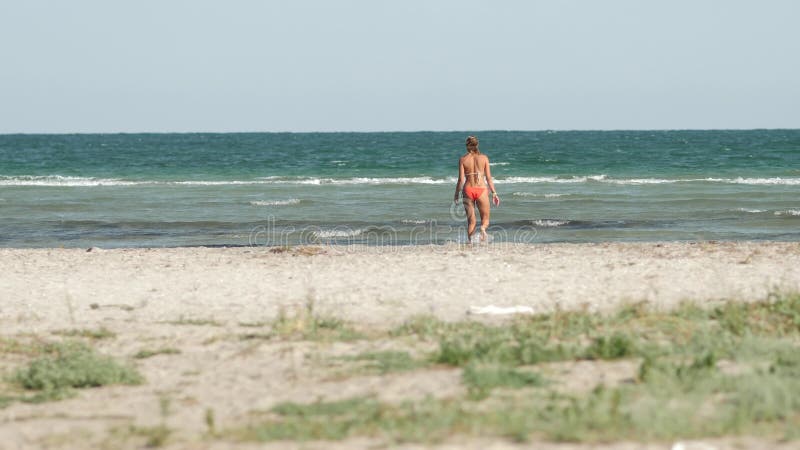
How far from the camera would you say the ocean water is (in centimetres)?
1880

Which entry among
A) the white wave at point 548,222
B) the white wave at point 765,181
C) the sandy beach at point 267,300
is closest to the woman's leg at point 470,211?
the sandy beach at point 267,300

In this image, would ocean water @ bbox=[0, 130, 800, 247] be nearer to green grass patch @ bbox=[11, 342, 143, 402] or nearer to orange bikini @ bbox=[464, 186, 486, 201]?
orange bikini @ bbox=[464, 186, 486, 201]

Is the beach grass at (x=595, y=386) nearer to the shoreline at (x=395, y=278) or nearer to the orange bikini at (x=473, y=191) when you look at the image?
the shoreline at (x=395, y=278)

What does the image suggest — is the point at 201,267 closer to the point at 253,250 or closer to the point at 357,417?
the point at 253,250

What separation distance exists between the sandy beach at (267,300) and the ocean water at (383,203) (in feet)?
13.6

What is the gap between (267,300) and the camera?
31.6ft

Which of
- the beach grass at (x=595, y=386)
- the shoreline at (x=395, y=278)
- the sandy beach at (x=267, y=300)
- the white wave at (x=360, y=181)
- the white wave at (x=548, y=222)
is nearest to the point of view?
the beach grass at (x=595, y=386)

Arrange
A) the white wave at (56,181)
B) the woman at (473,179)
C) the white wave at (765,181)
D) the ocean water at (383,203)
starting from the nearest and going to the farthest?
1. the woman at (473,179)
2. the ocean water at (383,203)
3. the white wave at (765,181)
4. the white wave at (56,181)

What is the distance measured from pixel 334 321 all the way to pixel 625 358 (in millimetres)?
2478

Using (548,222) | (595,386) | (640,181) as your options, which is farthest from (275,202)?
(595,386)

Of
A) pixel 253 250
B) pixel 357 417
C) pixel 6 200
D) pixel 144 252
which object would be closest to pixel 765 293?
pixel 357 417

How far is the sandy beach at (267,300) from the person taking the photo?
233 inches

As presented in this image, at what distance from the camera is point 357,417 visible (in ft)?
17.8

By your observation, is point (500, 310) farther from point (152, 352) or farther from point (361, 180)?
point (361, 180)
